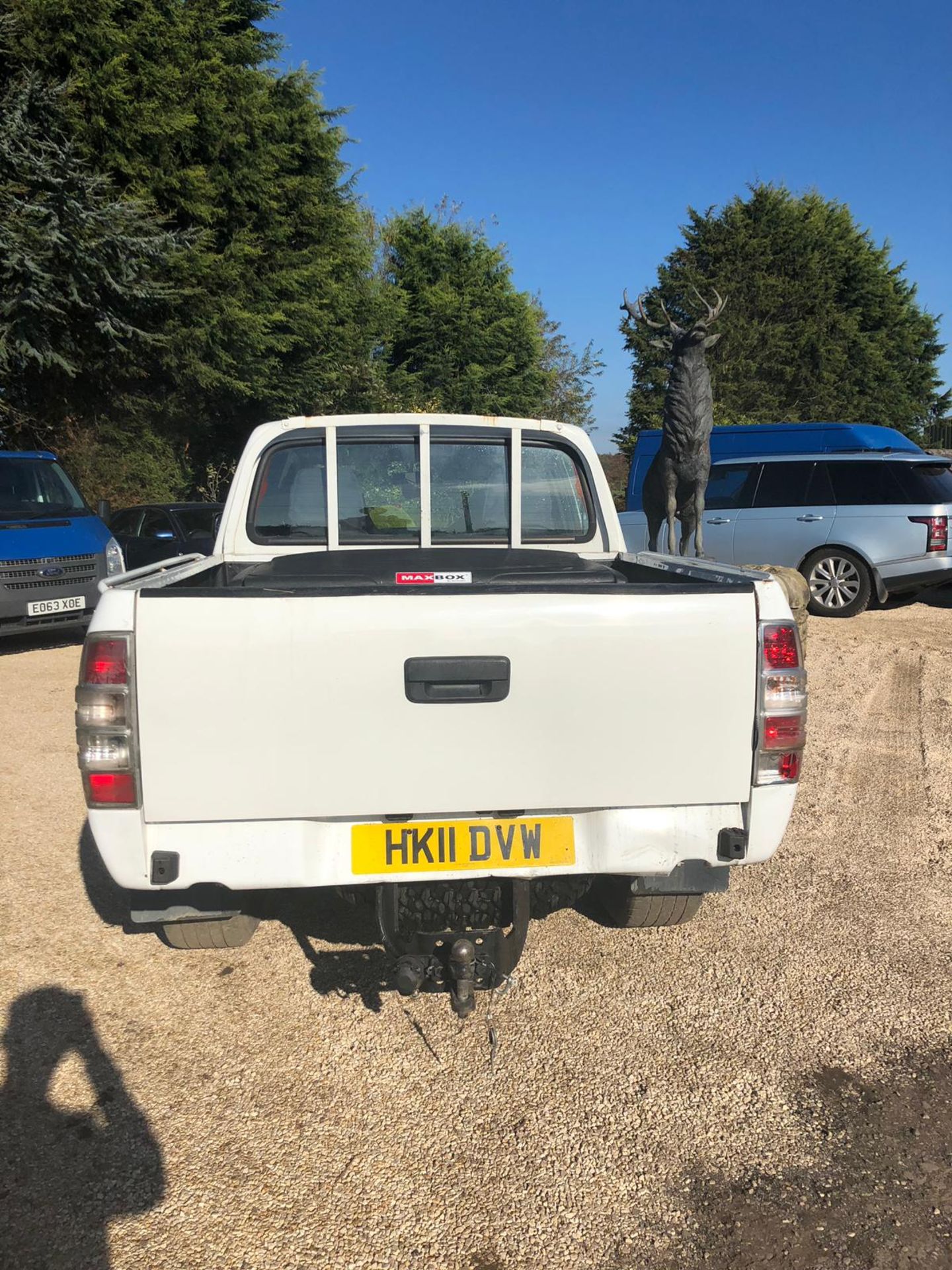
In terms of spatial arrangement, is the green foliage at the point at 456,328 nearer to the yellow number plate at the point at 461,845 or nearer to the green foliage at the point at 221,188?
the green foliage at the point at 221,188

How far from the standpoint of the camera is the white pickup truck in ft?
7.38

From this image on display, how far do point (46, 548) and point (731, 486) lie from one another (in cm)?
798

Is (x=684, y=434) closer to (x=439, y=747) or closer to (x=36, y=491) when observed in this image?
(x=36, y=491)

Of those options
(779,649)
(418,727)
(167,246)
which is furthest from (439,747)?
(167,246)

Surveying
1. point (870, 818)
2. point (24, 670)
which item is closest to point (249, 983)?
point (870, 818)

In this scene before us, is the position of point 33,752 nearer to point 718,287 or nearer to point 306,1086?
point 306,1086

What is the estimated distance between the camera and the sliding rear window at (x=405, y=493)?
13.0ft

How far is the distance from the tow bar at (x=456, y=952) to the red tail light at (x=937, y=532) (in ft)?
30.1

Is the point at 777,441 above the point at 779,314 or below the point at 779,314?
below

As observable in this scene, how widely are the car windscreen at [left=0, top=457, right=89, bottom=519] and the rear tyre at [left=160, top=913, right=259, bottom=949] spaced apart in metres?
7.07

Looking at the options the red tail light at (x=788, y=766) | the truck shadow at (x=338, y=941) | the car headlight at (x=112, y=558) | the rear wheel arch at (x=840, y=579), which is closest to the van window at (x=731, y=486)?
the rear wheel arch at (x=840, y=579)

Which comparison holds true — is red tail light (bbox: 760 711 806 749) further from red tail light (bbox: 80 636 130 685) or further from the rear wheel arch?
the rear wheel arch

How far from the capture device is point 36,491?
30.7 ft

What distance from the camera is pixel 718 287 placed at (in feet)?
110
